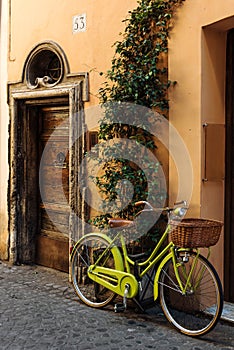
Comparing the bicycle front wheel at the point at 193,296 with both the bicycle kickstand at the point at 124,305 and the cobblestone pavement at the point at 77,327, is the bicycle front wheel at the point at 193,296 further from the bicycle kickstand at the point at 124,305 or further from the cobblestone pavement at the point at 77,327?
the bicycle kickstand at the point at 124,305

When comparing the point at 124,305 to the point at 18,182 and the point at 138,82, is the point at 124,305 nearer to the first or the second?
the point at 138,82

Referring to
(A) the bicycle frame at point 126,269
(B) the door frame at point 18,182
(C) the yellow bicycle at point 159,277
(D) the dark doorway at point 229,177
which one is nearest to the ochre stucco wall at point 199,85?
(D) the dark doorway at point 229,177

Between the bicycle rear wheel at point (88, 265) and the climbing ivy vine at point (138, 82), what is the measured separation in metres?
0.40

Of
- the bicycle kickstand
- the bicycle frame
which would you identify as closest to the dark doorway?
the bicycle frame

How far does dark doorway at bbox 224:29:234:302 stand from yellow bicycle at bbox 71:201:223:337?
26 centimetres

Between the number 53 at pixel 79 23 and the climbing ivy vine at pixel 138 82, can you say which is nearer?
the climbing ivy vine at pixel 138 82

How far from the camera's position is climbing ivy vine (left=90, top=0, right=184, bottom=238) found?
566 cm

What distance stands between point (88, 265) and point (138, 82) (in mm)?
2054

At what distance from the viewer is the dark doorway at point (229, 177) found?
220 inches

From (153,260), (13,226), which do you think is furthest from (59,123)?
(153,260)

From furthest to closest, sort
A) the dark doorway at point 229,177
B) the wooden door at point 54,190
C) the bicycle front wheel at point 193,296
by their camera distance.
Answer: the wooden door at point 54,190 → the dark doorway at point 229,177 → the bicycle front wheel at point 193,296

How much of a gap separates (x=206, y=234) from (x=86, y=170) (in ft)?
7.55

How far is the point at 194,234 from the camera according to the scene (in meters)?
4.67

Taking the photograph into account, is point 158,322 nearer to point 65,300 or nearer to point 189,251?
point 189,251
